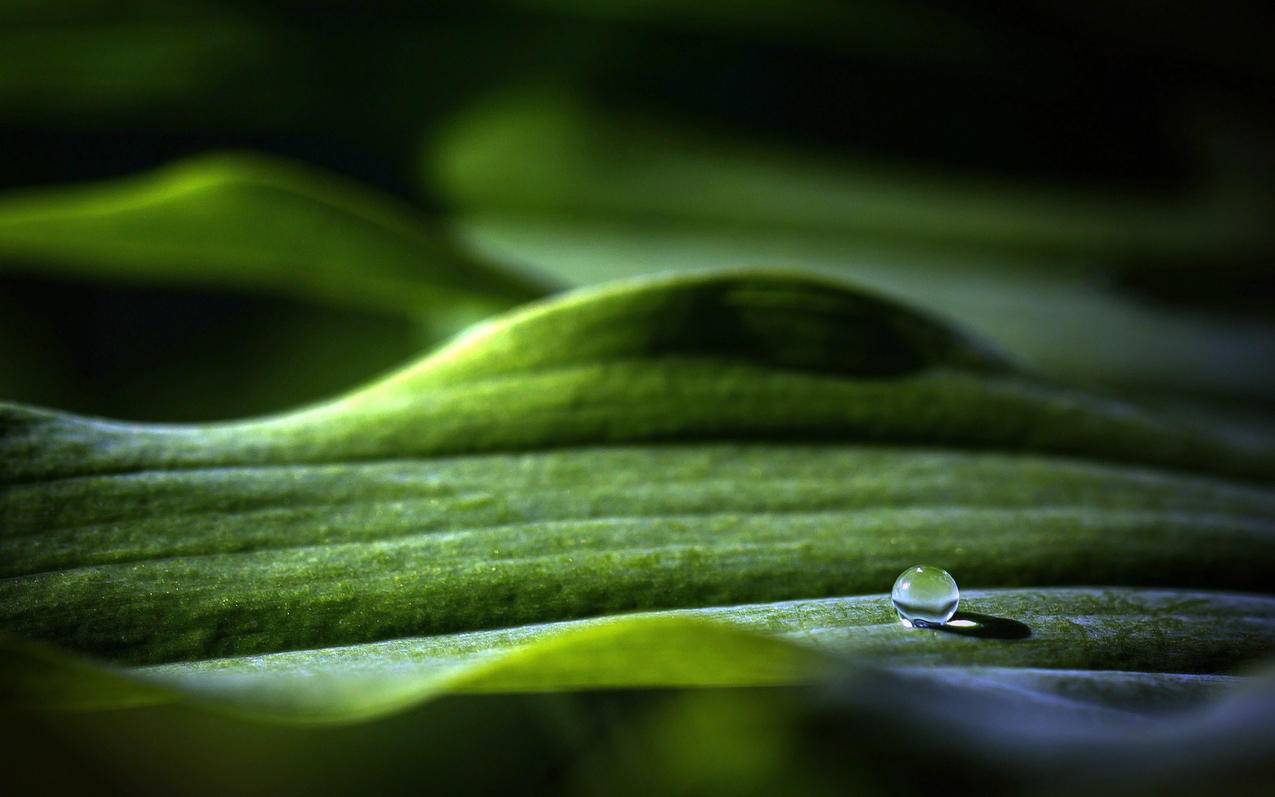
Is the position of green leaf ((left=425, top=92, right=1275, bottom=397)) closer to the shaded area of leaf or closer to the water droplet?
the shaded area of leaf

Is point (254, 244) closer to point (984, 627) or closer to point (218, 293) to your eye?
point (218, 293)

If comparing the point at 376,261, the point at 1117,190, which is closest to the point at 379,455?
the point at 376,261

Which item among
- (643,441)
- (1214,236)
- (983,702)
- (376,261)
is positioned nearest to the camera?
(983,702)

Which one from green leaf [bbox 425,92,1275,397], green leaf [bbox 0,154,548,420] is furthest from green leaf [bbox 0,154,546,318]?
green leaf [bbox 425,92,1275,397]

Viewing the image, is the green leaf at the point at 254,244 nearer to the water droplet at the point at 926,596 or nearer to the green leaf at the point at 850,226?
the green leaf at the point at 850,226

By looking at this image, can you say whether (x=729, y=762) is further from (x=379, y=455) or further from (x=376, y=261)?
(x=376, y=261)

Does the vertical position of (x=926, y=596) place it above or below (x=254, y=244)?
below

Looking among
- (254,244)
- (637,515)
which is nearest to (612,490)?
(637,515)
